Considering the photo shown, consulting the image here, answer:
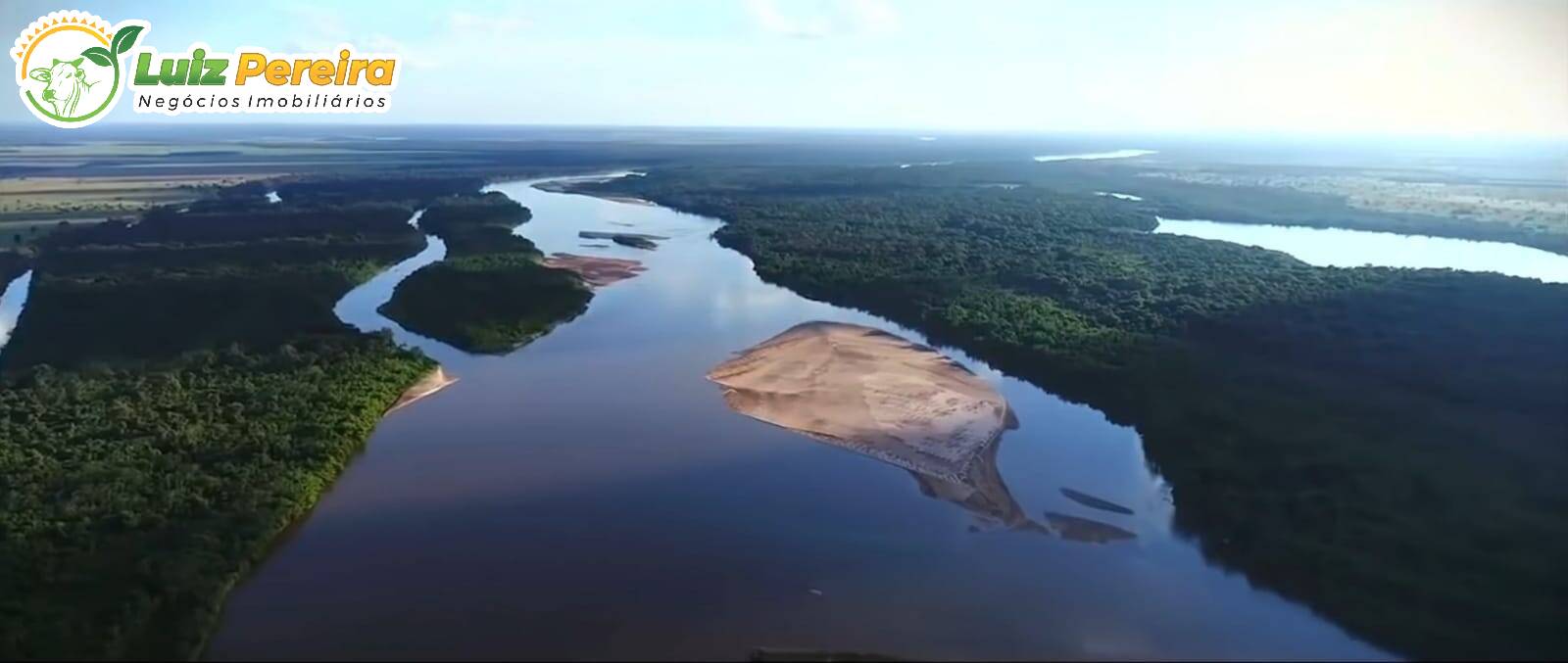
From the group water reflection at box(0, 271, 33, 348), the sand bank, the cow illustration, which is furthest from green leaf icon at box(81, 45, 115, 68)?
the sand bank

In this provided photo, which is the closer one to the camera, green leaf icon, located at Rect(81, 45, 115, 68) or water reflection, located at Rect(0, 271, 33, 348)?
green leaf icon, located at Rect(81, 45, 115, 68)

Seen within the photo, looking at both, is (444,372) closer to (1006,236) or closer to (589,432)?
(589,432)

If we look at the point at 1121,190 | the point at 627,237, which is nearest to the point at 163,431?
Answer: the point at 627,237

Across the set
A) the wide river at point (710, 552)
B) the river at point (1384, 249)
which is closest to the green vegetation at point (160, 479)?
the wide river at point (710, 552)

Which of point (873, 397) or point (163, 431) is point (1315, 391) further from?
point (163, 431)

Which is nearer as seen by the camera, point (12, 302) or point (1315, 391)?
point (1315, 391)

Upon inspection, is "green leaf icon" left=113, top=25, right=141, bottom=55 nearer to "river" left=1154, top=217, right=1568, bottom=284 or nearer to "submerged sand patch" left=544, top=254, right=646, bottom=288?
"submerged sand patch" left=544, top=254, right=646, bottom=288
